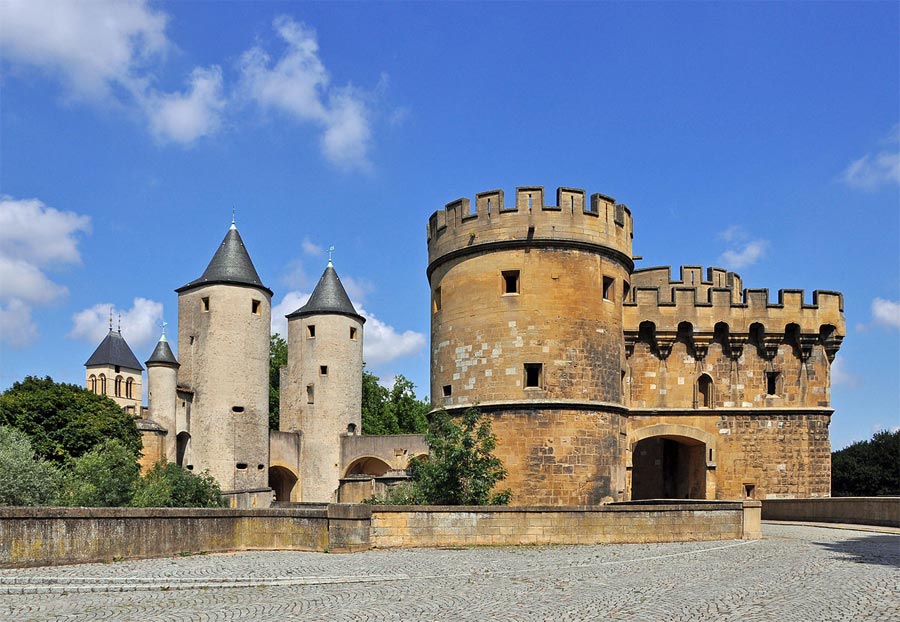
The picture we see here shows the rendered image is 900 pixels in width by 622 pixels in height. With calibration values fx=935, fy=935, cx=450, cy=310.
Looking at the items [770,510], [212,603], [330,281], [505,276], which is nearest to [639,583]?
[212,603]

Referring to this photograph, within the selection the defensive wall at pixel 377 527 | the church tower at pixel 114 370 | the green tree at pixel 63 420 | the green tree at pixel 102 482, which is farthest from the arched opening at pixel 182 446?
the church tower at pixel 114 370

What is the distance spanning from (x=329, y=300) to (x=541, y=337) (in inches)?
930

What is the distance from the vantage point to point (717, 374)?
25.1m

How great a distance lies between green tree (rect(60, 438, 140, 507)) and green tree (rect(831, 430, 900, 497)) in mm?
33029

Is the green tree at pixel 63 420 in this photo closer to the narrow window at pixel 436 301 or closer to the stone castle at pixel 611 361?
the stone castle at pixel 611 361

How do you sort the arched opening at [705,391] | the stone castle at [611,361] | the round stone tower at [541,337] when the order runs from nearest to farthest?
the round stone tower at [541,337] < the stone castle at [611,361] < the arched opening at [705,391]

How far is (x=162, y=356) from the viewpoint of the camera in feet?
120

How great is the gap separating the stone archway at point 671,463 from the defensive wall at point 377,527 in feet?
27.9

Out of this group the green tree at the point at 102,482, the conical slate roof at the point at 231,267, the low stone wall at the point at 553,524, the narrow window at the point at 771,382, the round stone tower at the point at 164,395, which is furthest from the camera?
the conical slate roof at the point at 231,267

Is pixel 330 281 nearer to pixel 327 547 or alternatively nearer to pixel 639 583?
pixel 327 547

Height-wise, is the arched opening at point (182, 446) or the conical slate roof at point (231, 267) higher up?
the conical slate roof at point (231, 267)

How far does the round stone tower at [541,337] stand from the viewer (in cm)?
2128

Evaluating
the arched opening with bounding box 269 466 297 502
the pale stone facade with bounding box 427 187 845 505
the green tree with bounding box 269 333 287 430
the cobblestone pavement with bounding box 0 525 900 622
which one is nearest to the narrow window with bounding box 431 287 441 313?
the pale stone facade with bounding box 427 187 845 505

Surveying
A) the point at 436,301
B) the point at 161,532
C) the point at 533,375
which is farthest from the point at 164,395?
the point at 161,532
